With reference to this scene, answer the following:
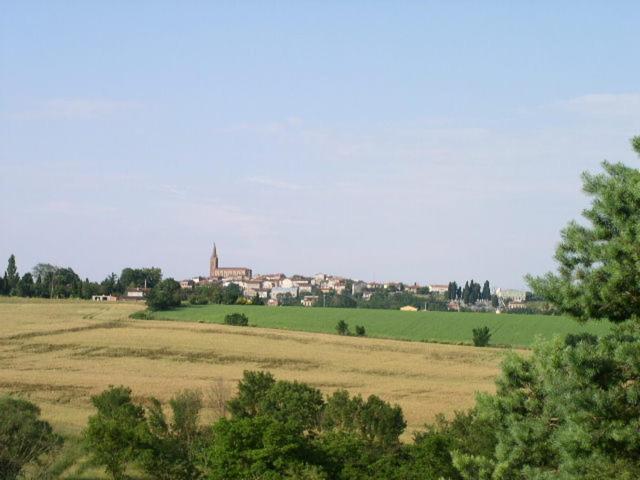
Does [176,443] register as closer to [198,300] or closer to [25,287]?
[198,300]

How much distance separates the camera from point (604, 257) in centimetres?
1451

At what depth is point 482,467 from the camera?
613 inches

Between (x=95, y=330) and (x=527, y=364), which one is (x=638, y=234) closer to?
(x=527, y=364)

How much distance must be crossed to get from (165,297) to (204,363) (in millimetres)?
44211

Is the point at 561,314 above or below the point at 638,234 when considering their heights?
below

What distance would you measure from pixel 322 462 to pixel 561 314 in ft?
64.2

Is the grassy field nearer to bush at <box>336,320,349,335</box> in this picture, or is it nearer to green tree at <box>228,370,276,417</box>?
green tree at <box>228,370,276,417</box>

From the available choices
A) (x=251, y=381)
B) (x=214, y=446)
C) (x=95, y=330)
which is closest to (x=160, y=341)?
(x=95, y=330)

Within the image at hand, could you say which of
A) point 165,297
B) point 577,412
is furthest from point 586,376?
point 165,297

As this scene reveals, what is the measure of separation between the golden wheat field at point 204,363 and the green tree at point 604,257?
107 feet

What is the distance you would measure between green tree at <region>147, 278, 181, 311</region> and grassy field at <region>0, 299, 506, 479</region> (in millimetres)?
13640

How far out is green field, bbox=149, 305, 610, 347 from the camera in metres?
93.0

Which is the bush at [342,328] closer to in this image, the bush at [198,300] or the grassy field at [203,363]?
the grassy field at [203,363]

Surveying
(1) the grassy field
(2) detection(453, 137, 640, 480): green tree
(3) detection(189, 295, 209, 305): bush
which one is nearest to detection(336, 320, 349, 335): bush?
(1) the grassy field
